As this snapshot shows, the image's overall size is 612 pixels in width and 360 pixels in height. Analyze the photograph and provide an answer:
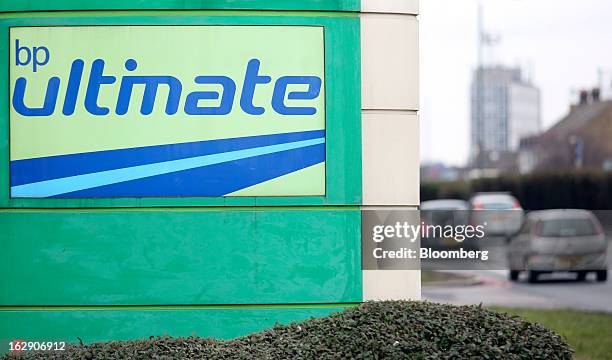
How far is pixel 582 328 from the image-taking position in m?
13.6

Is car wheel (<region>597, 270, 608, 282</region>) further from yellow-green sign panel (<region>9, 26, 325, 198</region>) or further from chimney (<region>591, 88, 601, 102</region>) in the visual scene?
A: chimney (<region>591, 88, 601, 102</region>)

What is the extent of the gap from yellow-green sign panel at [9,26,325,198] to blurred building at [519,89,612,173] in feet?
210

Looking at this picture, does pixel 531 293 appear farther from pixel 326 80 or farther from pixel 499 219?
pixel 326 80

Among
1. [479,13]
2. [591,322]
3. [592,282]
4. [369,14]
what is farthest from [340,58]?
[479,13]

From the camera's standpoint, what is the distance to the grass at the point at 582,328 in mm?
11479

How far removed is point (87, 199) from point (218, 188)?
101 cm

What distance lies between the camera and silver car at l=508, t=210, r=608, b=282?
8344 mm

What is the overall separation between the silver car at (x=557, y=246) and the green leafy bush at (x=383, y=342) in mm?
2383

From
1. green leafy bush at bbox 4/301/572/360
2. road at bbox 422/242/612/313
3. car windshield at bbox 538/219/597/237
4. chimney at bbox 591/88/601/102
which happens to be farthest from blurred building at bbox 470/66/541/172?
green leafy bush at bbox 4/301/572/360

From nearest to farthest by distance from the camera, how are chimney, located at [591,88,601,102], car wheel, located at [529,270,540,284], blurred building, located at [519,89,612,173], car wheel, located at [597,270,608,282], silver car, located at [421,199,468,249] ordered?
silver car, located at [421,199,468,249]
car wheel, located at [597,270,608,282]
car wheel, located at [529,270,540,284]
chimney, located at [591,88,601,102]
blurred building, located at [519,89,612,173]

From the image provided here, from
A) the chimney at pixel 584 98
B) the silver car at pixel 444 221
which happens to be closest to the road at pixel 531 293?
the silver car at pixel 444 221

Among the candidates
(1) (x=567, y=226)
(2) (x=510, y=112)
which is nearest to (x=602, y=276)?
(1) (x=567, y=226)

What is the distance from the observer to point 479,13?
52.6 meters

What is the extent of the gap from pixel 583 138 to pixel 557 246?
62.5 metres
